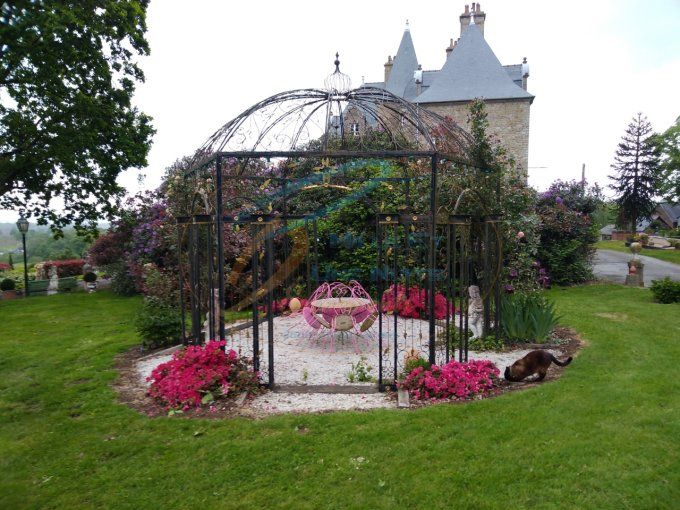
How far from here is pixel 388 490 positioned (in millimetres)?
3250

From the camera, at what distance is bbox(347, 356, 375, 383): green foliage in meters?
5.43

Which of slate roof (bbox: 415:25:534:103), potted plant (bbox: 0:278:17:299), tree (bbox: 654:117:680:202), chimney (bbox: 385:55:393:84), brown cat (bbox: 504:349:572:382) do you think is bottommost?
potted plant (bbox: 0:278:17:299)

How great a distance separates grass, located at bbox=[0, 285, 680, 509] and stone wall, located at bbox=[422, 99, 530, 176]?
91.0ft

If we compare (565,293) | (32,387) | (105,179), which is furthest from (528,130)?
(32,387)

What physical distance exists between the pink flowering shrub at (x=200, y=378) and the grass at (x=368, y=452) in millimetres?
406

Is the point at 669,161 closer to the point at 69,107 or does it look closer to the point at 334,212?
the point at 334,212

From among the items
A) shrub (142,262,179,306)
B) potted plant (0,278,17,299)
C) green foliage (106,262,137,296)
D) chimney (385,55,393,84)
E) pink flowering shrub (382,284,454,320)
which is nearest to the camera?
pink flowering shrub (382,284,454,320)

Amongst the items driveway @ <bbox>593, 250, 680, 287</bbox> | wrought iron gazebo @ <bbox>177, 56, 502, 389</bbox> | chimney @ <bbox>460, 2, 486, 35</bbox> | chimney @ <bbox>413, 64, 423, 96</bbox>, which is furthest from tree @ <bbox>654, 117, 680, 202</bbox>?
wrought iron gazebo @ <bbox>177, 56, 502, 389</bbox>

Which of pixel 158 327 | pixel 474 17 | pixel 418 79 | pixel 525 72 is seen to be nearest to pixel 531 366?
pixel 158 327

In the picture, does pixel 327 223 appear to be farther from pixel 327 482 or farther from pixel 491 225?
pixel 327 482

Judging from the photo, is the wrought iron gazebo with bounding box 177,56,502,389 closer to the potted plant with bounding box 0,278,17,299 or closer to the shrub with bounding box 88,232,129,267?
the shrub with bounding box 88,232,129,267

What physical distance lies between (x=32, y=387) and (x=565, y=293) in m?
12.0

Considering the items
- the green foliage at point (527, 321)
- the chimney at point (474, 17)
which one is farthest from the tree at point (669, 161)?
the green foliage at point (527, 321)

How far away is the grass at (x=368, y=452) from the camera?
320cm
